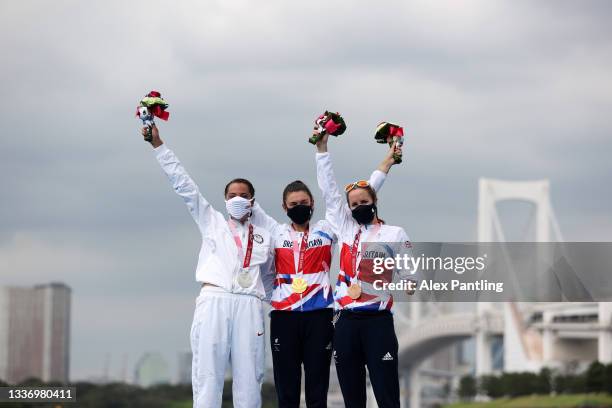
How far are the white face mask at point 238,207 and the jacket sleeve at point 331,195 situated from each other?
52 centimetres

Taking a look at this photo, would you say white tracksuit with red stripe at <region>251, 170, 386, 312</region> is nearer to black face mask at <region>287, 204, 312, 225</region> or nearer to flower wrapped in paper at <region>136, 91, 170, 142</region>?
black face mask at <region>287, 204, 312, 225</region>

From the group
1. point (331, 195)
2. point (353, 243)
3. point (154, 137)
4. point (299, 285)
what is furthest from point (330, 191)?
point (154, 137)

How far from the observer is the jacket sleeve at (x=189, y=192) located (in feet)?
23.4

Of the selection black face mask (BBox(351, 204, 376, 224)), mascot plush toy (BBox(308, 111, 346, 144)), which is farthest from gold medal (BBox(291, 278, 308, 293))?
mascot plush toy (BBox(308, 111, 346, 144))

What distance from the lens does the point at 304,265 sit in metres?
7.13

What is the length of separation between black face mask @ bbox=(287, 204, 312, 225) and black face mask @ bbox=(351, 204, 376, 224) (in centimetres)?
31

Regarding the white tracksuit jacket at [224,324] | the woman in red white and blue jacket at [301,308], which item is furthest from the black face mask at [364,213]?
the white tracksuit jacket at [224,324]

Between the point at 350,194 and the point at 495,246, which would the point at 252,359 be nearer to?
the point at 350,194

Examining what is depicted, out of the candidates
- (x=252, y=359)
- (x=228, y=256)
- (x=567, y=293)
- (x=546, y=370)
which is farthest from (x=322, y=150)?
(x=546, y=370)

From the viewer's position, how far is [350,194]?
23.5ft

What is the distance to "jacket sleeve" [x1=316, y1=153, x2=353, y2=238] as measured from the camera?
716cm

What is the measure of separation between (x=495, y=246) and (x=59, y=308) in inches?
2132

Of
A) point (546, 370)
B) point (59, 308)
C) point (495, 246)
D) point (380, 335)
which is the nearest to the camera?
point (380, 335)

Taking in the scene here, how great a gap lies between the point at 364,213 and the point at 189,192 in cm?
119
